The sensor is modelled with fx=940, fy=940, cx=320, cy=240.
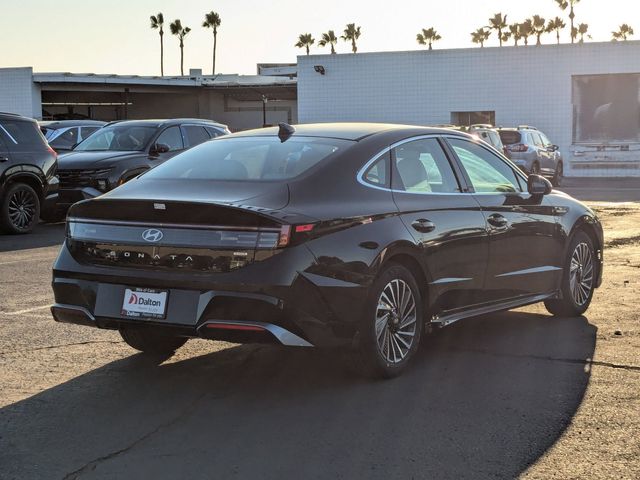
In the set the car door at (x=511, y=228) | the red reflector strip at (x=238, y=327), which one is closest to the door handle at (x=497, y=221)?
the car door at (x=511, y=228)

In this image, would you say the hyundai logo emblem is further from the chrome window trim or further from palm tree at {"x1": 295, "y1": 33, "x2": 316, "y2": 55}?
palm tree at {"x1": 295, "y1": 33, "x2": 316, "y2": 55}

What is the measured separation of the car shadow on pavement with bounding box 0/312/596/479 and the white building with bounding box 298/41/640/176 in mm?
35733

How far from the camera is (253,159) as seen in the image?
611cm

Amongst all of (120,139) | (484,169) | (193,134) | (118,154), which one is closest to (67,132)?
(120,139)

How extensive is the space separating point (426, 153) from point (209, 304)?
87.0 inches

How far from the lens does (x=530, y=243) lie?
726 centimetres

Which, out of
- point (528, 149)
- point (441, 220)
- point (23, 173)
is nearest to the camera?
point (441, 220)

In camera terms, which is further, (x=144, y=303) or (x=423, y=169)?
(x=423, y=169)

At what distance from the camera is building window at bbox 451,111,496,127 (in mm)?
42656

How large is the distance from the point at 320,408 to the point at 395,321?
Answer: 0.88 metres

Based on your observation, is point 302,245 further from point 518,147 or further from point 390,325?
point 518,147

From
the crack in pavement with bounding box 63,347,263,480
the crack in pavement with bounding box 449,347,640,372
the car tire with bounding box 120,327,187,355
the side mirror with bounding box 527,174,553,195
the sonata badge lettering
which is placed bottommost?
the crack in pavement with bounding box 63,347,263,480

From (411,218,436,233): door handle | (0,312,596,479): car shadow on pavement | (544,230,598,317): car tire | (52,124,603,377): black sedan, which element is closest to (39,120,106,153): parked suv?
(544,230,598,317): car tire

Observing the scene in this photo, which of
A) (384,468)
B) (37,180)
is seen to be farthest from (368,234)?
(37,180)
